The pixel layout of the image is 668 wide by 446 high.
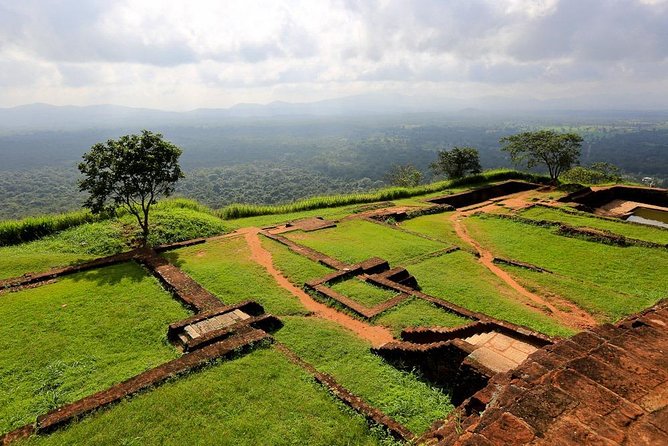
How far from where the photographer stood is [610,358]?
363cm

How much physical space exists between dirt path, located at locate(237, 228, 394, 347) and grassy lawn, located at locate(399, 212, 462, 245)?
772 centimetres

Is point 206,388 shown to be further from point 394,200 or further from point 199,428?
point 394,200

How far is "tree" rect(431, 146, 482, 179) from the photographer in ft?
111

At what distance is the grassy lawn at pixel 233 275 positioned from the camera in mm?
10883

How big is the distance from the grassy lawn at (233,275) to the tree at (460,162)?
23.4 metres

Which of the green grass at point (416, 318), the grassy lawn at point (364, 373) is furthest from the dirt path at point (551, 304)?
the grassy lawn at point (364, 373)

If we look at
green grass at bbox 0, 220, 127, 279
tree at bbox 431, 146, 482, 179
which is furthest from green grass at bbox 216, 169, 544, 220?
green grass at bbox 0, 220, 127, 279

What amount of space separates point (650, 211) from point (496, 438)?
29151 millimetres

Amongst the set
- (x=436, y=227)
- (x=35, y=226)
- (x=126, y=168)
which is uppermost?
(x=126, y=168)

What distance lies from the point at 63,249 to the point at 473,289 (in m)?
16.1

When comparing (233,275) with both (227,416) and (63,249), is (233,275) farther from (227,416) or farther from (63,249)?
(63,249)

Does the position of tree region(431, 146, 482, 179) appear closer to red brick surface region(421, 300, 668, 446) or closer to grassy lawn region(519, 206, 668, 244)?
grassy lawn region(519, 206, 668, 244)

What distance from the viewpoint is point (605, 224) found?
64.4 ft

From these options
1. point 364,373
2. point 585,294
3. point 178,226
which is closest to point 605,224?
point 585,294
